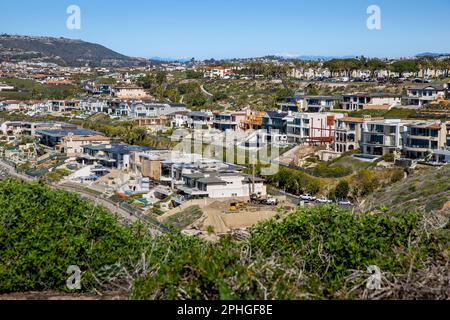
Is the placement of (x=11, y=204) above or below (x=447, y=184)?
above

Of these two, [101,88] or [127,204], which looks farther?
[101,88]

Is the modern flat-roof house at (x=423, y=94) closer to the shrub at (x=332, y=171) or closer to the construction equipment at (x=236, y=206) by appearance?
the shrub at (x=332, y=171)

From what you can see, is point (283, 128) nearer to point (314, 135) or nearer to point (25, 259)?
point (314, 135)

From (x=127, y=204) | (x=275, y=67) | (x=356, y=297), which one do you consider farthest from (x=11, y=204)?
(x=275, y=67)

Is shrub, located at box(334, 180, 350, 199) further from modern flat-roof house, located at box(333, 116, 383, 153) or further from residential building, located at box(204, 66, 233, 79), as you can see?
residential building, located at box(204, 66, 233, 79)

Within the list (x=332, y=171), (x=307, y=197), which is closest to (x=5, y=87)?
(x=332, y=171)

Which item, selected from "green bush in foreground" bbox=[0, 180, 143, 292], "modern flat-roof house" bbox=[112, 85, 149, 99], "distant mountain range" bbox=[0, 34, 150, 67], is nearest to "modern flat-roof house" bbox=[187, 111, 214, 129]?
"modern flat-roof house" bbox=[112, 85, 149, 99]
